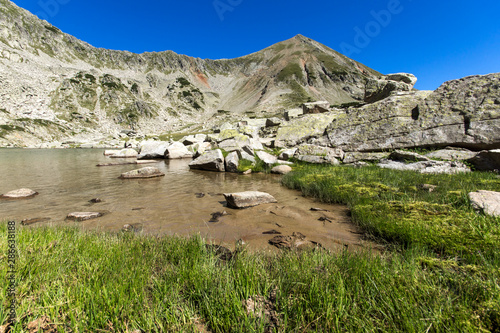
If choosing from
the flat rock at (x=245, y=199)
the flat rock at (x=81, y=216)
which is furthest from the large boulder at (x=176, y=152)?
the flat rock at (x=245, y=199)

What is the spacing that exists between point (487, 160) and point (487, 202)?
6895 millimetres

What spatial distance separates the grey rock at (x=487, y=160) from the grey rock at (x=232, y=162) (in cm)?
1236

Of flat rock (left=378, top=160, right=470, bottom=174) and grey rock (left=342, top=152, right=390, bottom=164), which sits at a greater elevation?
grey rock (left=342, top=152, right=390, bottom=164)

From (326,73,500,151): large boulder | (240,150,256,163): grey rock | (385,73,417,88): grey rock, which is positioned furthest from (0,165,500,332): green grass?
(385,73,417,88): grey rock

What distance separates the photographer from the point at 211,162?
1525 cm

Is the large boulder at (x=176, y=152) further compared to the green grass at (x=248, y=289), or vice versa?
the large boulder at (x=176, y=152)

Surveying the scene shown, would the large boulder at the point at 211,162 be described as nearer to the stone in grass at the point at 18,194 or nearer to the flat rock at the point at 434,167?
the stone in grass at the point at 18,194

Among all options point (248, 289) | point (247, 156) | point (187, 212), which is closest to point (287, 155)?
point (247, 156)

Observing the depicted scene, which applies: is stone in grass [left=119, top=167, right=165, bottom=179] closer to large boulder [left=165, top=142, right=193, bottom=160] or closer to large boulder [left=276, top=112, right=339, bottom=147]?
large boulder [left=276, top=112, right=339, bottom=147]

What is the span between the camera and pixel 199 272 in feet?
7.84

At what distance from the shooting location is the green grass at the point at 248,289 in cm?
171

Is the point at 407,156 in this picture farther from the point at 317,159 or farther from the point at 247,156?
the point at 247,156

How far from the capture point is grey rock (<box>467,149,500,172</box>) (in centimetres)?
837

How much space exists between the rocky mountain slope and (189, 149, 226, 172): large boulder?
91.6m
